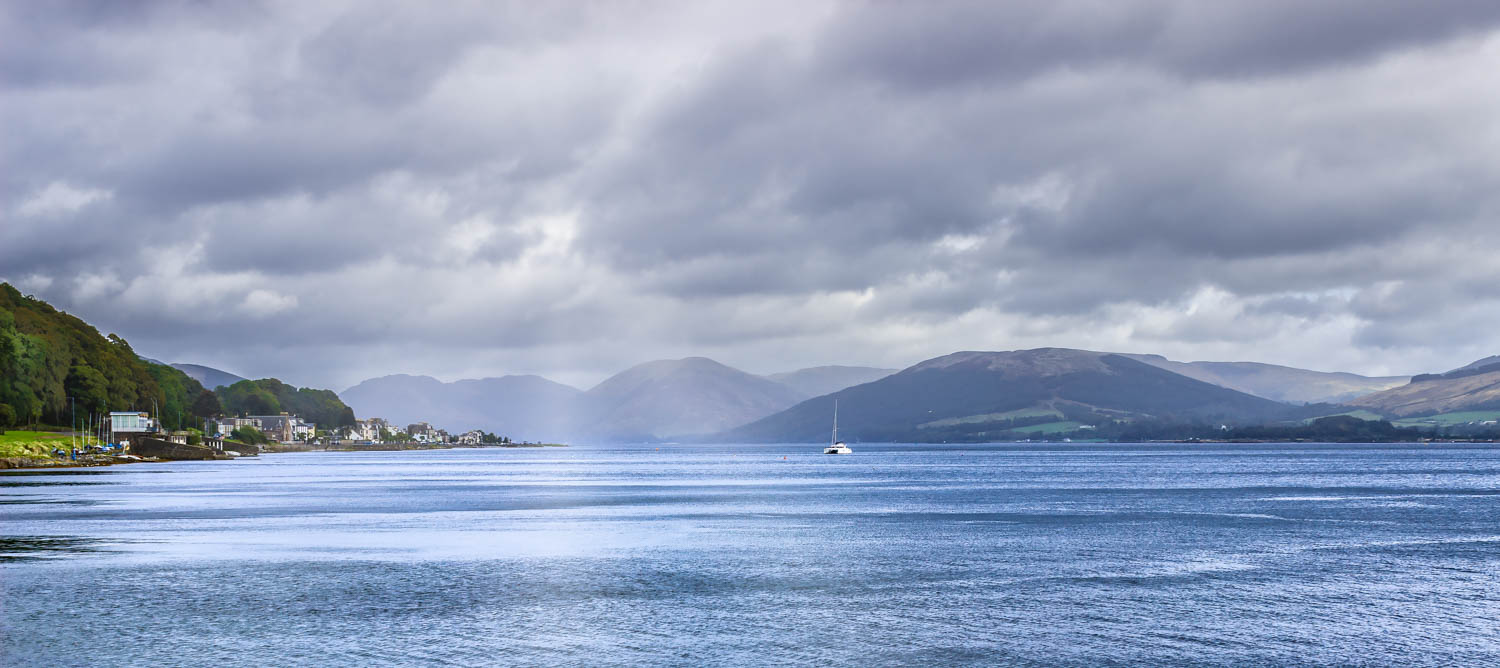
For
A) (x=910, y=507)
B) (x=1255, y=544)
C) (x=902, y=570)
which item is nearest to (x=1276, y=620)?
(x=902, y=570)

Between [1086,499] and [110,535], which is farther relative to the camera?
[1086,499]

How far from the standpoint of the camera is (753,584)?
46.8 meters

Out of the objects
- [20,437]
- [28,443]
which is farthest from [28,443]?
[20,437]

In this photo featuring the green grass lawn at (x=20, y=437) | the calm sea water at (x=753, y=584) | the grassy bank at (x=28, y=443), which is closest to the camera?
the calm sea water at (x=753, y=584)

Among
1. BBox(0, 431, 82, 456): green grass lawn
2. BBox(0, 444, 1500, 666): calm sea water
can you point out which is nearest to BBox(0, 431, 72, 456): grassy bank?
BBox(0, 431, 82, 456): green grass lawn

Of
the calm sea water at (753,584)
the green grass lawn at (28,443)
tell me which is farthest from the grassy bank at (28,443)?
the calm sea water at (753,584)

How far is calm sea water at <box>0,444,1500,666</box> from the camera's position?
33750 mm

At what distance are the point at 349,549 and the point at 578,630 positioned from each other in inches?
1095

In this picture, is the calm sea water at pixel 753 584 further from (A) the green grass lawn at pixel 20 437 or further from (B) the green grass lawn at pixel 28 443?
(A) the green grass lawn at pixel 20 437

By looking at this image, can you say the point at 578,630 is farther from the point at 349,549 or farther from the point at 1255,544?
the point at 1255,544

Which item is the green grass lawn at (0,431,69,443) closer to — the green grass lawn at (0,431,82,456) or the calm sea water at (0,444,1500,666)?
the green grass lawn at (0,431,82,456)

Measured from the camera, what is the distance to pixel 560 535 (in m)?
69.1

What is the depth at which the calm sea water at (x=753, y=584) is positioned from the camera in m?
33.8

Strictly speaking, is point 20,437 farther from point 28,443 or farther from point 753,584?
point 753,584
